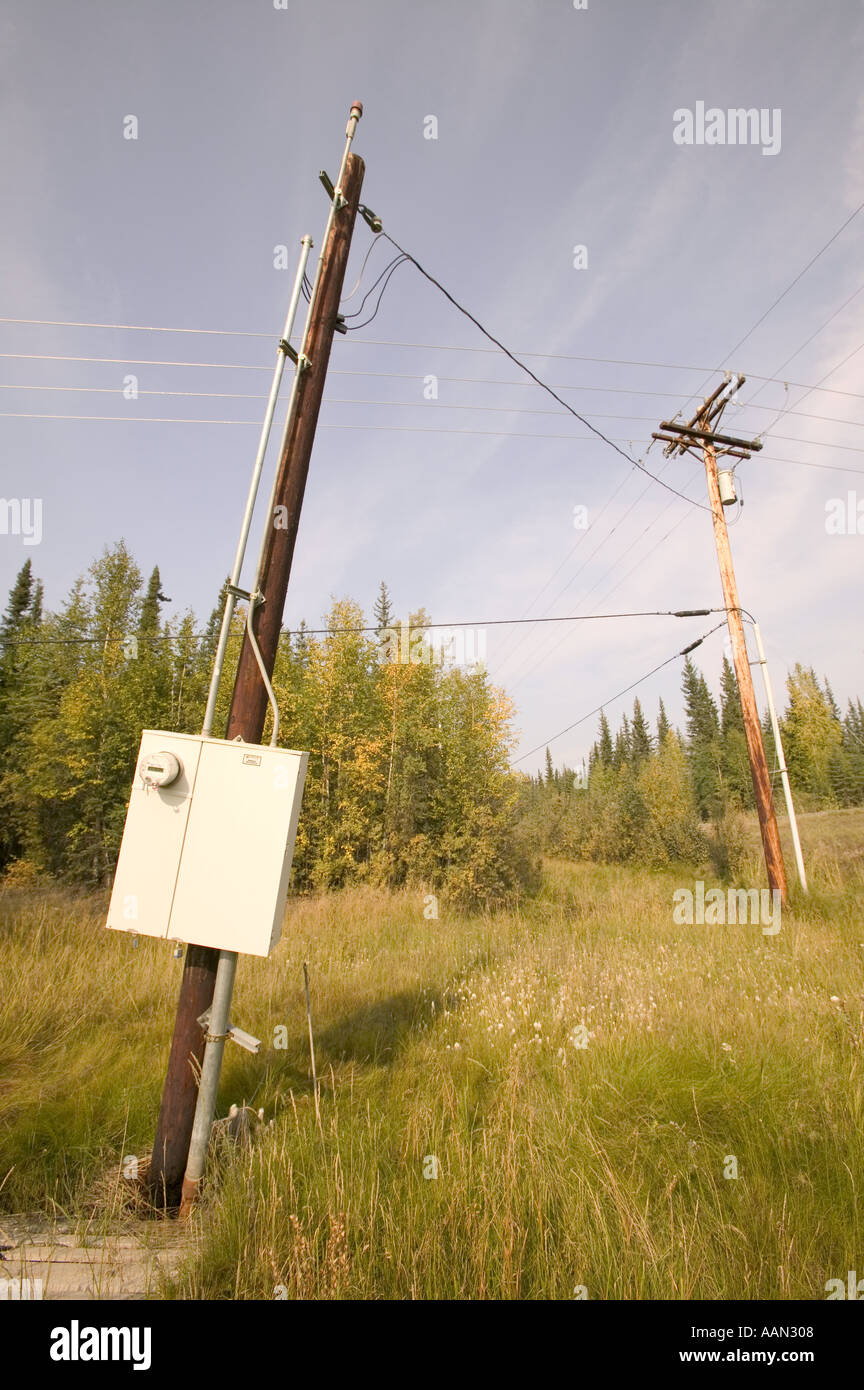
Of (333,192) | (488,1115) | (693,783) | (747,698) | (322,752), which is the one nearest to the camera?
(488,1115)

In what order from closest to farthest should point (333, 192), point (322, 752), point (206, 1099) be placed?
point (206, 1099) < point (333, 192) < point (322, 752)

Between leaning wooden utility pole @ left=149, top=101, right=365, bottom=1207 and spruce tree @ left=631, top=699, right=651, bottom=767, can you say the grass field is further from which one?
spruce tree @ left=631, top=699, right=651, bottom=767

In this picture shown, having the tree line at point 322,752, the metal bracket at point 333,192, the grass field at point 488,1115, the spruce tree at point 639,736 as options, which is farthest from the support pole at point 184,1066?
the spruce tree at point 639,736

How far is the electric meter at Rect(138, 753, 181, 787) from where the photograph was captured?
2711mm

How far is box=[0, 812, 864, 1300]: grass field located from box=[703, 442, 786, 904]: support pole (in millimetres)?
2603

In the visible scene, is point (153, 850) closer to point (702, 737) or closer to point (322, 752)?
point (322, 752)

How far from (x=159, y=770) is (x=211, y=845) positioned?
0.48 metres

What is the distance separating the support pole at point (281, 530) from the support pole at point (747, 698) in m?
8.76

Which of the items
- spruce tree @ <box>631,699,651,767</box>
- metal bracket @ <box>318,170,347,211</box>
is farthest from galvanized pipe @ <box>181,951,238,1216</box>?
spruce tree @ <box>631,699,651,767</box>

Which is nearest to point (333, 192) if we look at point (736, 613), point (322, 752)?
point (736, 613)

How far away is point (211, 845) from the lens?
270 centimetres

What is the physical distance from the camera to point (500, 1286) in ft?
6.81
